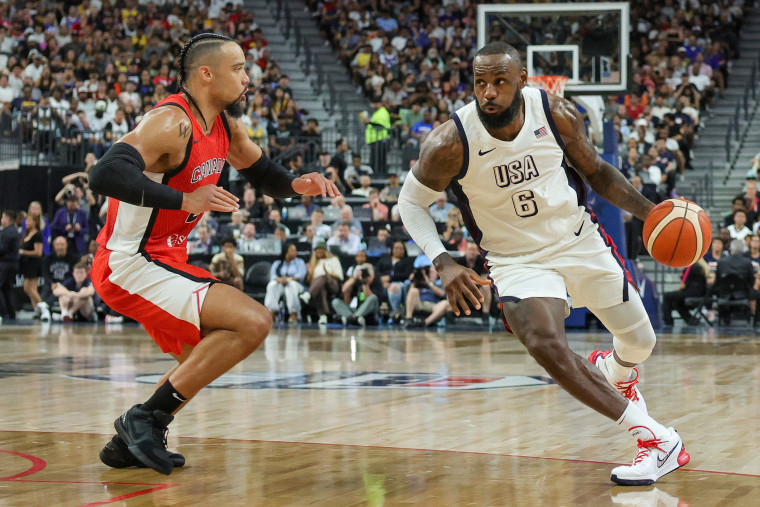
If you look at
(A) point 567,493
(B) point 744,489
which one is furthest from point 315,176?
(B) point 744,489

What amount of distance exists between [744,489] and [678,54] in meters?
18.8

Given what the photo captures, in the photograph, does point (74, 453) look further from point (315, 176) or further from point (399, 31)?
point (399, 31)

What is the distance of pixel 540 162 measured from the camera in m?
5.33

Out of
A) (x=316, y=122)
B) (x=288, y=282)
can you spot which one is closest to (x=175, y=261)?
(x=288, y=282)

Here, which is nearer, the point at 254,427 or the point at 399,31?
the point at 254,427

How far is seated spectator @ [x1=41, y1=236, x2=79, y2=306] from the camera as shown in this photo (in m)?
16.9

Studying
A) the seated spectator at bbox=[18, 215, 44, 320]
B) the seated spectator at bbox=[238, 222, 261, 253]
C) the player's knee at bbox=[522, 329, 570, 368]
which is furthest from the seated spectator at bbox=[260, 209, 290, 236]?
the player's knee at bbox=[522, 329, 570, 368]

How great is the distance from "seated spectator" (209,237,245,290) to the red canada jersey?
9.96m

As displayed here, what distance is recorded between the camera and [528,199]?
209 inches

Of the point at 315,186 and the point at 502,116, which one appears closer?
the point at 502,116

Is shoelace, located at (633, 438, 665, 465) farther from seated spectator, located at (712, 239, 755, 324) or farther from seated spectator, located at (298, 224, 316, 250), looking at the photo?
seated spectator, located at (298, 224, 316, 250)

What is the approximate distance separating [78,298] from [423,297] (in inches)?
211

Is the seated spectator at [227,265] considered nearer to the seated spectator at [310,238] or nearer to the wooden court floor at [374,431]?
the seated spectator at [310,238]

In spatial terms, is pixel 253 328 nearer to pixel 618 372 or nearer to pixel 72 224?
pixel 618 372
